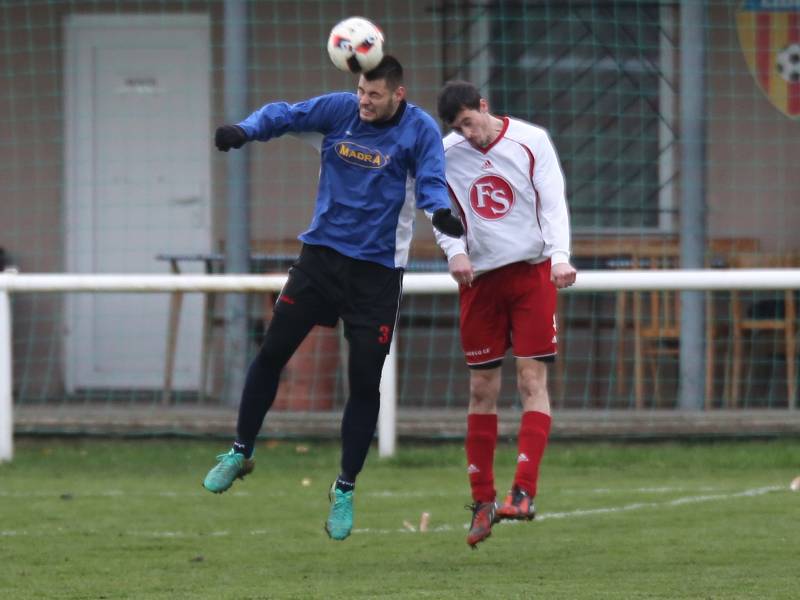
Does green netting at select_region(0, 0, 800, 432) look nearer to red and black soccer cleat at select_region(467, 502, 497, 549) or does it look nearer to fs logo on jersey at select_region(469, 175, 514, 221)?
fs logo on jersey at select_region(469, 175, 514, 221)

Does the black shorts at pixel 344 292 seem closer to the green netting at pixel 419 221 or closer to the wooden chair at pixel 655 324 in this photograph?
the green netting at pixel 419 221

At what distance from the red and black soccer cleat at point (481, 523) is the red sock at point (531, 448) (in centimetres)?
19

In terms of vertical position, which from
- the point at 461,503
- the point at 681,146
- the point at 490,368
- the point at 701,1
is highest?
the point at 701,1

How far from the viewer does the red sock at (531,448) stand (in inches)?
290

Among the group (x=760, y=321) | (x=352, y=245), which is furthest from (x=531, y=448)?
(x=760, y=321)

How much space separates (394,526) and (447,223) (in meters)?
2.21

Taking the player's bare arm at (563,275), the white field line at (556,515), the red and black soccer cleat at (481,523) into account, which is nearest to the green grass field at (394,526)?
the white field line at (556,515)

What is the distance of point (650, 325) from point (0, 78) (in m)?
5.61

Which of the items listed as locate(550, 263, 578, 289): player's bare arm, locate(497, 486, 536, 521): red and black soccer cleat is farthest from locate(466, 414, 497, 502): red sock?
locate(550, 263, 578, 289): player's bare arm

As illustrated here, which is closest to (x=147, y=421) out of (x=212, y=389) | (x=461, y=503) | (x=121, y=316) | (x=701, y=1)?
(x=212, y=389)

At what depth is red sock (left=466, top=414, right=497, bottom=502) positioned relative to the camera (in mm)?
7711

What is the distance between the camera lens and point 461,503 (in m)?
9.25

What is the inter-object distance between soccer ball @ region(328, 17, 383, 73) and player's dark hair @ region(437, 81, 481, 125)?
591mm

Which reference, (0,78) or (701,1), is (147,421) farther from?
(701,1)
